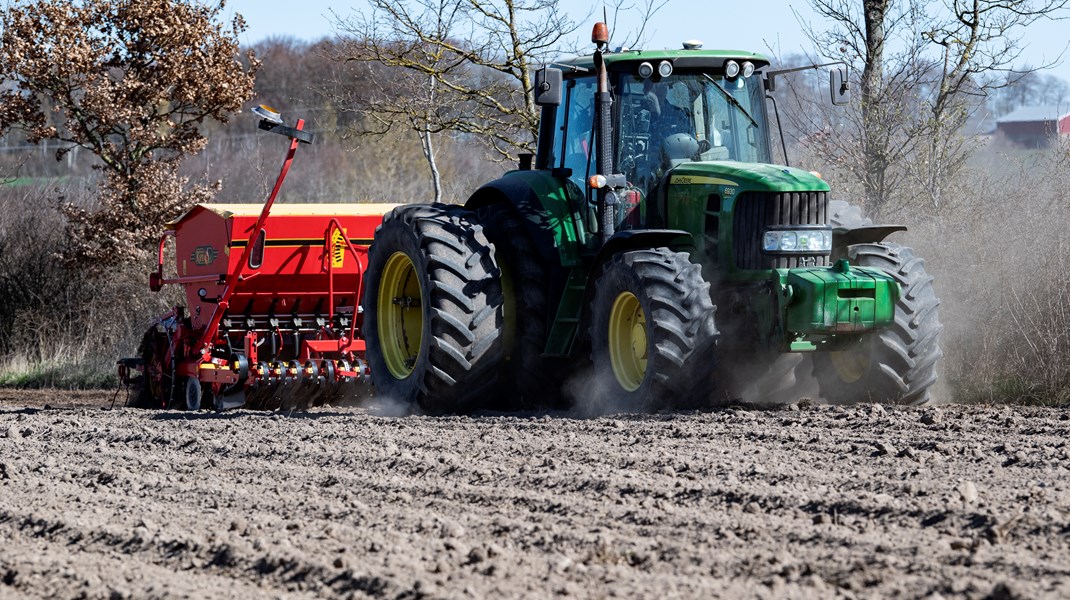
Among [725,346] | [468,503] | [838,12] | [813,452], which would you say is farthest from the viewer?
[838,12]

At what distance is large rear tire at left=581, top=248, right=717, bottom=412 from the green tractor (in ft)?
0.04

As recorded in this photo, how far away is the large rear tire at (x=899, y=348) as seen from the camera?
8.39 meters

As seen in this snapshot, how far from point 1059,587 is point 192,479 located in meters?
4.34

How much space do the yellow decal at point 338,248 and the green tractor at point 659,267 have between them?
6.24 ft

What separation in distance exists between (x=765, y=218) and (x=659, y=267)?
830mm

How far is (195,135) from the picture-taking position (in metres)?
16.8

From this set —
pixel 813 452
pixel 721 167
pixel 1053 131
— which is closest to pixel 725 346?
pixel 721 167

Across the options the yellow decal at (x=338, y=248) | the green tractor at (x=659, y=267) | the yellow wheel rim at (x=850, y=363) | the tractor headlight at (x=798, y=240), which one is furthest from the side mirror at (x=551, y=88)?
the yellow decal at (x=338, y=248)

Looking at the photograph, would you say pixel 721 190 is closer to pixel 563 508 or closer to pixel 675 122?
pixel 675 122

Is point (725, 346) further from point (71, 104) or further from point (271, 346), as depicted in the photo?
point (71, 104)

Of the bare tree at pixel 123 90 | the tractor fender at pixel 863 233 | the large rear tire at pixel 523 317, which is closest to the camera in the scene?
the tractor fender at pixel 863 233

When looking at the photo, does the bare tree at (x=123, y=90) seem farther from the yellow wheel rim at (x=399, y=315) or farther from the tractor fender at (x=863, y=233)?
the tractor fender at (x=863, y=233)

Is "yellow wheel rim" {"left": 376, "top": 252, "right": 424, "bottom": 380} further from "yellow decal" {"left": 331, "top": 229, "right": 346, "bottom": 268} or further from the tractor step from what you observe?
"yellow decal" {"left": 331, "top": 229, "right": 346, "bottom": 268}

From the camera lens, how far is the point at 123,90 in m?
16.2
